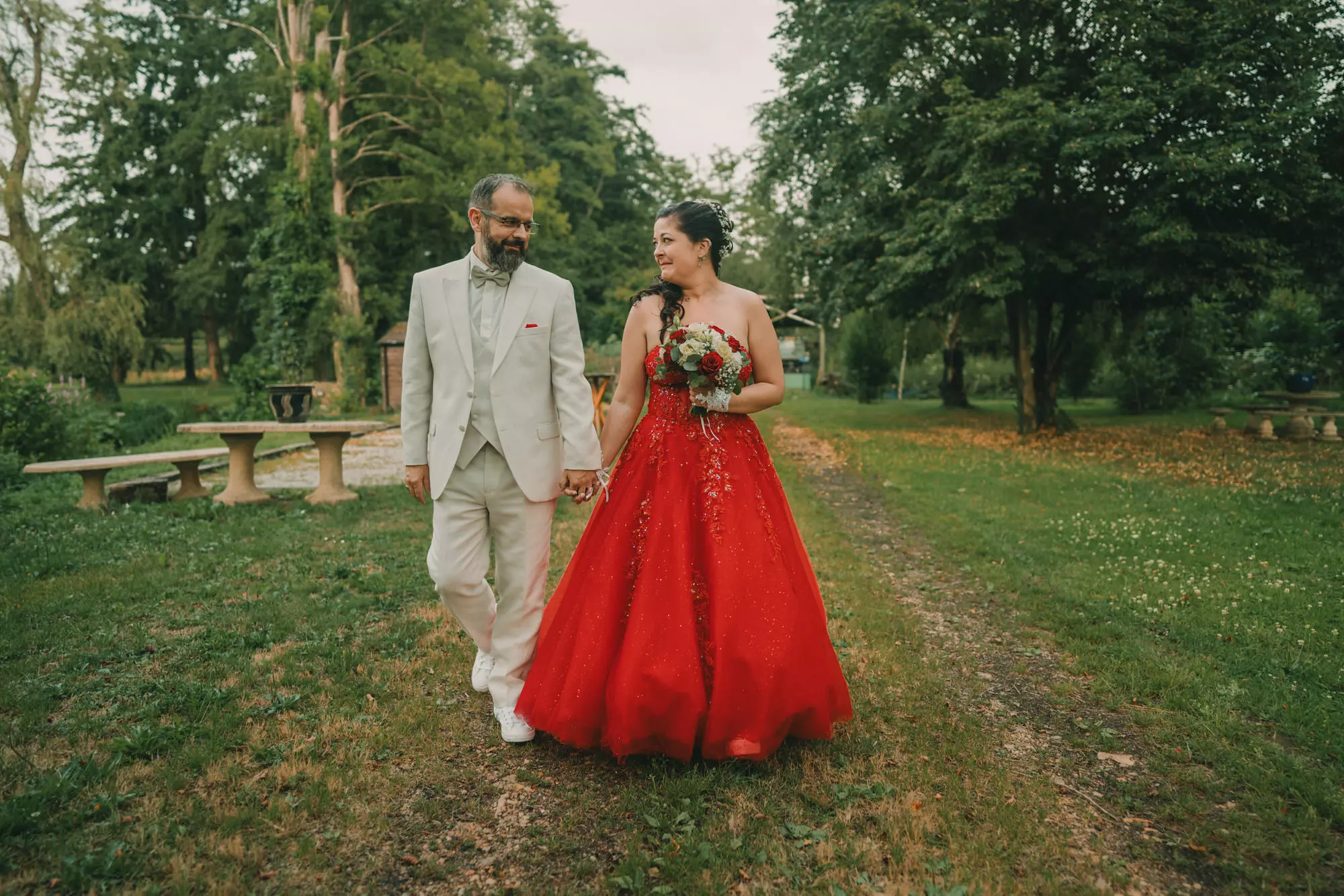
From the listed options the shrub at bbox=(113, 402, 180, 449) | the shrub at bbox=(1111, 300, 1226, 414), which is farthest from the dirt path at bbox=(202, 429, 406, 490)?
the shrub at bbox=(1111, 300, 1226, 414)

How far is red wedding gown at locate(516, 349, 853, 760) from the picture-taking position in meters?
3.10

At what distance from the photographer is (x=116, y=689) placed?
387 cm

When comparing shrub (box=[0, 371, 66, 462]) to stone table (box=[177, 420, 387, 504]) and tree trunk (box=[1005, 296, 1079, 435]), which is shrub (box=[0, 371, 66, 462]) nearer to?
stone table (box=[177, 420, 387, 504])

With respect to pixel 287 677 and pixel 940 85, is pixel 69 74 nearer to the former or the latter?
pixel 940 85

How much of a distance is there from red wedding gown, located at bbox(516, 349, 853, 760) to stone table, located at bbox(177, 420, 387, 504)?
618 centimetres

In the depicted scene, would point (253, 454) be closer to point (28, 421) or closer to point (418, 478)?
point (28, 421)

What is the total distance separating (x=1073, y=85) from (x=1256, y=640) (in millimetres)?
13209

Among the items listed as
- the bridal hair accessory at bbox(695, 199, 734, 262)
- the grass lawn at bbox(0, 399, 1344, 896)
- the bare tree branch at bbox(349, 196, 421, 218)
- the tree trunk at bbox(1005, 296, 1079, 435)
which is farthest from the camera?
the bare tree branch at bbox(349, 196, 421, 218)

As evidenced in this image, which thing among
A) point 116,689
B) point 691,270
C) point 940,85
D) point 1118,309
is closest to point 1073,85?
point 940,85

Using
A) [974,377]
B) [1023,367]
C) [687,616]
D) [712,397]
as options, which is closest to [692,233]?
[712,397]

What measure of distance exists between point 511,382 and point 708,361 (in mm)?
847

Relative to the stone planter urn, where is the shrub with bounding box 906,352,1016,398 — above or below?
above

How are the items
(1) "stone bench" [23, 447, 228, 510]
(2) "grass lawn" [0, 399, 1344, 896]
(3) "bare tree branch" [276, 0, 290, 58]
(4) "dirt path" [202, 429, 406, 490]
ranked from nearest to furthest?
(2) "grass lawn" [0, 399, 1344, 896]
(1) "stone bench" [23, 447, 228, 510]
(4) "dirt path" [202, 429, 406, 490]
(3) "bare tree branch" [276, 0, 290, 58]

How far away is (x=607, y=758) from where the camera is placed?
11.0 feet
